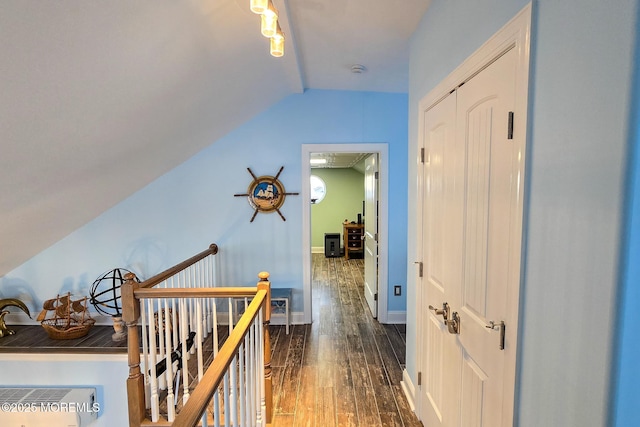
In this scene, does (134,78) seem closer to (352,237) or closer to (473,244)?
(473,244)

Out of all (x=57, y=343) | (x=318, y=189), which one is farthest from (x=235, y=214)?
(x=318, y=189)

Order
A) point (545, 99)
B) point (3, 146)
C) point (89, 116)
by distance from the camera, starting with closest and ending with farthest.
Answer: point (545, 99)
point (3, 146)
point (89, 116)

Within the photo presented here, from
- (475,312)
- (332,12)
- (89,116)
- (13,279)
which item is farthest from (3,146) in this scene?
(13,279)

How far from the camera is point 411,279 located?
224cm

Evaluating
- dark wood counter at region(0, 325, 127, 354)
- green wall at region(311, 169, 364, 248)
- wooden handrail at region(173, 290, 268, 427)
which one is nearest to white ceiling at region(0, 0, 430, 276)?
dark wood counter at region(0, 325, 127, 354)

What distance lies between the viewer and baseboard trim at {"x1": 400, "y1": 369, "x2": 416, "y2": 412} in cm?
214

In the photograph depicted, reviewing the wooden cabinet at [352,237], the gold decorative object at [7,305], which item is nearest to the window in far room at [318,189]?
the wooden cabinet at [352,237]

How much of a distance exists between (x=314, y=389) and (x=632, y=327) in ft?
7.15

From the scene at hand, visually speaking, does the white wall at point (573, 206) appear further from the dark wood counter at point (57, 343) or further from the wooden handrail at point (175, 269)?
the dark wood counter at point (57, 343)

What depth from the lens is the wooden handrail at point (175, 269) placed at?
208 cm

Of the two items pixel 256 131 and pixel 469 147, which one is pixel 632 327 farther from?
pixel 256 131

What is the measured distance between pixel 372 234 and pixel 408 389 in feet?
6.22

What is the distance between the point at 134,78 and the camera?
1711mm

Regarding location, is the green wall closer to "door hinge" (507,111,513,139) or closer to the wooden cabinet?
the wooden cabinet
